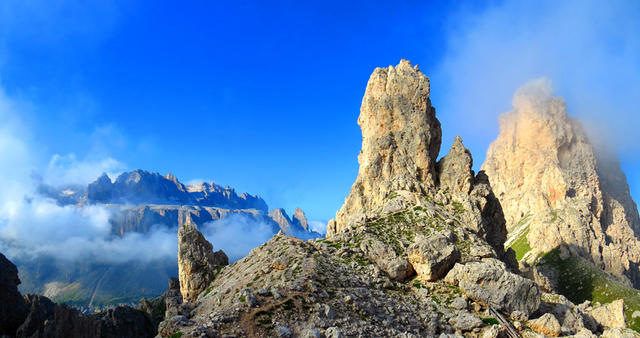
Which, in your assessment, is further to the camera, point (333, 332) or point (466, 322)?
point (466, 322)

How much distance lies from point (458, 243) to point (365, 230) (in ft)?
41.6

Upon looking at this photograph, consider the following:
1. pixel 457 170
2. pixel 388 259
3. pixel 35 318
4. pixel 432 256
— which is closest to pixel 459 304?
pixel 432 256

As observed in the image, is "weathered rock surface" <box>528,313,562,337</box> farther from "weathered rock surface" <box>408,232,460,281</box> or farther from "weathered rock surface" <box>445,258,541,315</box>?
"weathered rock surface" <box>408,232,460,281</box>

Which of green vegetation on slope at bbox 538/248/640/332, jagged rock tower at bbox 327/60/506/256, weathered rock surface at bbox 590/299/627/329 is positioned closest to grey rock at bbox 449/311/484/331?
jagged rock tower at bbox 327/60/506/256

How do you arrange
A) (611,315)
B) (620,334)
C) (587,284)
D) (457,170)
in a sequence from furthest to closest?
(587,284), (457,170), (611,315), (620,334)

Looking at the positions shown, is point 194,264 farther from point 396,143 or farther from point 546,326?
point 396,143

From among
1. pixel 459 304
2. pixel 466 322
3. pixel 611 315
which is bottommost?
pixel 611 315

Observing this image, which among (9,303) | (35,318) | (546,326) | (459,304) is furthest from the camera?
(9,303)

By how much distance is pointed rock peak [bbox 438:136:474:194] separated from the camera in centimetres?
6969

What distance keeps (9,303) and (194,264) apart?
1897 inches

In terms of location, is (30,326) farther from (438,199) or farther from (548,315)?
(548,315)

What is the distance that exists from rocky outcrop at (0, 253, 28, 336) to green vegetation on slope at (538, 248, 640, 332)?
153m

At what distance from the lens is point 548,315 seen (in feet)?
133

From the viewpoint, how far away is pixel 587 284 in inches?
6053
